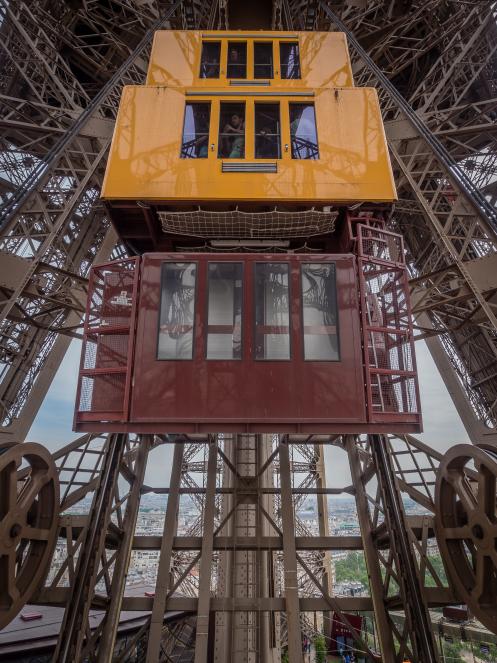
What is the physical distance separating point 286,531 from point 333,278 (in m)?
5.81

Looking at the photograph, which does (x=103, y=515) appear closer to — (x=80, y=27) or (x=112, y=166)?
(x=112, y=166)

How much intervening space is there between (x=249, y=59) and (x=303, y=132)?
2910 millimetres

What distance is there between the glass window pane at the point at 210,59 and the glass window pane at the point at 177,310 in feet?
17.5

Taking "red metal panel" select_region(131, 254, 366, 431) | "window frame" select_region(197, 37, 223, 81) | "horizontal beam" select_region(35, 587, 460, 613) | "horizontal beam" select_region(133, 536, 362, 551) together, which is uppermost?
"window frame" select_region(197, 37, 223, 81)

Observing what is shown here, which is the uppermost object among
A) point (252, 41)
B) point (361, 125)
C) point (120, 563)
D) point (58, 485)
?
point (252, 41)

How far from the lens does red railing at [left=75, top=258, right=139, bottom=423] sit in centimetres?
636

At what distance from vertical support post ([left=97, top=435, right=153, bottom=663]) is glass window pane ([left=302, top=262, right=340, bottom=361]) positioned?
593cm

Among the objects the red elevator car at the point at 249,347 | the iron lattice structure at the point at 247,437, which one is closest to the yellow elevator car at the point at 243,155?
the red elevator car at the point at 249,347

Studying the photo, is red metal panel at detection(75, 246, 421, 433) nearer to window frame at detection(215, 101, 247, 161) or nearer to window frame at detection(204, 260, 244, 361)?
window frame at detection(204, 260, 244, 361)

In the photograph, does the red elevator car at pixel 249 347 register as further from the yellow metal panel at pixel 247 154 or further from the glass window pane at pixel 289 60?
the glass window pane at pixel 289 60

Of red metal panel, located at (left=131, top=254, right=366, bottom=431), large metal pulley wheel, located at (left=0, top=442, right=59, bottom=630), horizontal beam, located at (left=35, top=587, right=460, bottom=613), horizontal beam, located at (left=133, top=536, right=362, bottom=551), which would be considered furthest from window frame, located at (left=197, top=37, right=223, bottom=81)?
horizontal beam, located at (left=35, top=587, right=460, bottom=613)

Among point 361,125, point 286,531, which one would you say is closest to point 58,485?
point 286,531

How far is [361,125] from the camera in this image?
26.7 ft

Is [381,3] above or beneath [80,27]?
beneath
